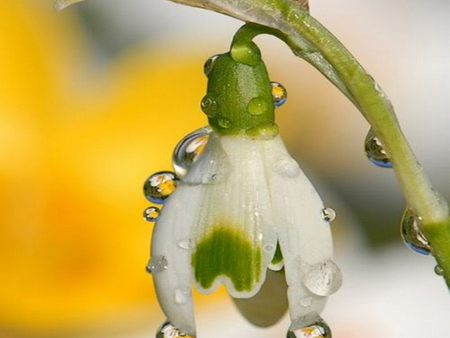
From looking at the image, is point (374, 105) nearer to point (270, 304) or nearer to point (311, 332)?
point (311, 332)

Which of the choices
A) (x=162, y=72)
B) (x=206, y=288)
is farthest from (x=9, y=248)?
(x=206, y=288)

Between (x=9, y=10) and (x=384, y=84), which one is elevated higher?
(x=9, y=10)

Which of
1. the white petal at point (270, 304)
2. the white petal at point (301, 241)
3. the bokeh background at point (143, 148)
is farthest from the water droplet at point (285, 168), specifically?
the bokeh background at point (143, 148)

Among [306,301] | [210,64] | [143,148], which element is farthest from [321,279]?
[143,148]

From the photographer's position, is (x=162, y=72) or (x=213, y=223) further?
(x=162, y=72)

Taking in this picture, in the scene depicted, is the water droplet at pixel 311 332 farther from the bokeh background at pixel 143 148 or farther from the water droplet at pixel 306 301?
the bokeh background at pixel 143 148

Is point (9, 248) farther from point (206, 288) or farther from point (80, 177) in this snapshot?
point (206, 288)

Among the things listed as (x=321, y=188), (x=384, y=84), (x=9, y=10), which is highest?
(x=9, y=10)

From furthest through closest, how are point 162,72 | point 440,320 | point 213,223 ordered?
point 162,72
point 440,320
point 213,223
